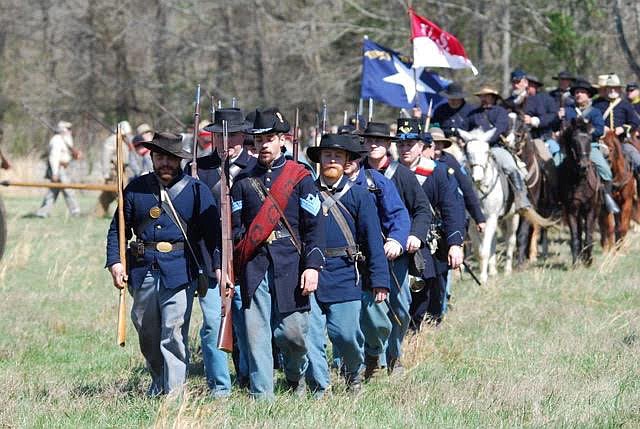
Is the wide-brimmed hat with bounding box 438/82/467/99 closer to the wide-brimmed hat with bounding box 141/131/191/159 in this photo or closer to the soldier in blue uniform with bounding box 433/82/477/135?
the soldier in blue uniform with bounding box 433/82/477/135

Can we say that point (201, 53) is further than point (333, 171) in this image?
Yes

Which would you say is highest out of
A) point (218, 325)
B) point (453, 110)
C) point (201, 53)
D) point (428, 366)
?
point (201, 53)

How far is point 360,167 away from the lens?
931cm

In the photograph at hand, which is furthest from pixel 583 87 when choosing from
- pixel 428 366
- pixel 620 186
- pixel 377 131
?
pixel 428 366

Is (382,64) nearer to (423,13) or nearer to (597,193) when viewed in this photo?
(597,193)

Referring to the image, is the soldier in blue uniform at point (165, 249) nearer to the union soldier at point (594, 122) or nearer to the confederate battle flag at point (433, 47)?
the confederate battle flag at point (433, 47)

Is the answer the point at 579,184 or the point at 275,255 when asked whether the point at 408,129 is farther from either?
the point at 579,184

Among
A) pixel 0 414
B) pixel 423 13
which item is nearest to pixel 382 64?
pixel 0 414

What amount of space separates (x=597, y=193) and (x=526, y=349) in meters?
7.52

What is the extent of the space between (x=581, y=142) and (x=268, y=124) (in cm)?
988

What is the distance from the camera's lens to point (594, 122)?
18625mm

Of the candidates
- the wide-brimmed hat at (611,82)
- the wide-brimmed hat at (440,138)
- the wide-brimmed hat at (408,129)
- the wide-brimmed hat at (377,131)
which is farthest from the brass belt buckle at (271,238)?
the wide-brimmed hat at (611,82)

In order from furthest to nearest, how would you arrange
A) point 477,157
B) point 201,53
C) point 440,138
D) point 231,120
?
point 201,53, point 477,157, point 440,138, point 231,120

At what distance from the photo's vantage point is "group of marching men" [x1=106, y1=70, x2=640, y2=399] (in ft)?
26.9
